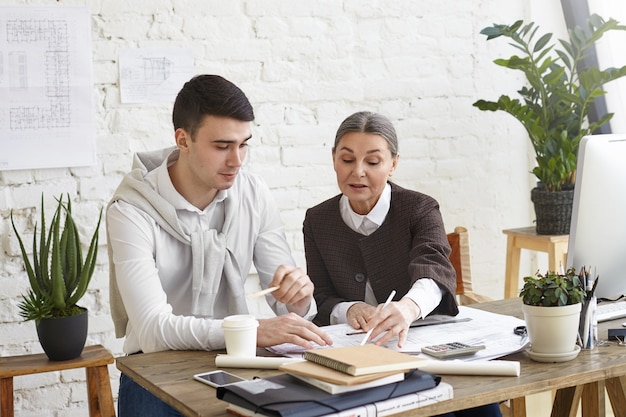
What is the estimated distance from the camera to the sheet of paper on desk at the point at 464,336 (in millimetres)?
1909

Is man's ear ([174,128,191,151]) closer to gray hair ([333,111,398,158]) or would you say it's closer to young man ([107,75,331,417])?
young man ([107,75,331,417])

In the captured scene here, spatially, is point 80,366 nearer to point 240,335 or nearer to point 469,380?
point 240,335

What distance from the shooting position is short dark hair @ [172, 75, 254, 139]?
7.49ft

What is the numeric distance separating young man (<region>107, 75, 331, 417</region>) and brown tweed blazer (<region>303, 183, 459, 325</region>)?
14 cm

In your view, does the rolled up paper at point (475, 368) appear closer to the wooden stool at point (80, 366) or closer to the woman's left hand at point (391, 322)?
the woman's left hand at point (391, 322)

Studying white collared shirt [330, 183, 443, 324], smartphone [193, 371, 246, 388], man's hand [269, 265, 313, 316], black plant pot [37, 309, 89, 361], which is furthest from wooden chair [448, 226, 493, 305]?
smartphone [193, 371, 246, 388]

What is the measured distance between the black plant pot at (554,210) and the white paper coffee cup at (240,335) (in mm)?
2094

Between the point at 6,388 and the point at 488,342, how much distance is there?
5.07 feet

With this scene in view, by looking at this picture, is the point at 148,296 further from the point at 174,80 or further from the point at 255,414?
the point at 174,80

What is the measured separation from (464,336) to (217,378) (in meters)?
0.58

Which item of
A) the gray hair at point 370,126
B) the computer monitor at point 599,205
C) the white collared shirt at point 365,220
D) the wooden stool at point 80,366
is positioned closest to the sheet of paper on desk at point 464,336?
the white collared shirt at point 365,220

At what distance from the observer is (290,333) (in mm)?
1954

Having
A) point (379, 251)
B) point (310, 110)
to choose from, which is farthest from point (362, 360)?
point (310, 110)

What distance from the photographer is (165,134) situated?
3492 millimetres
